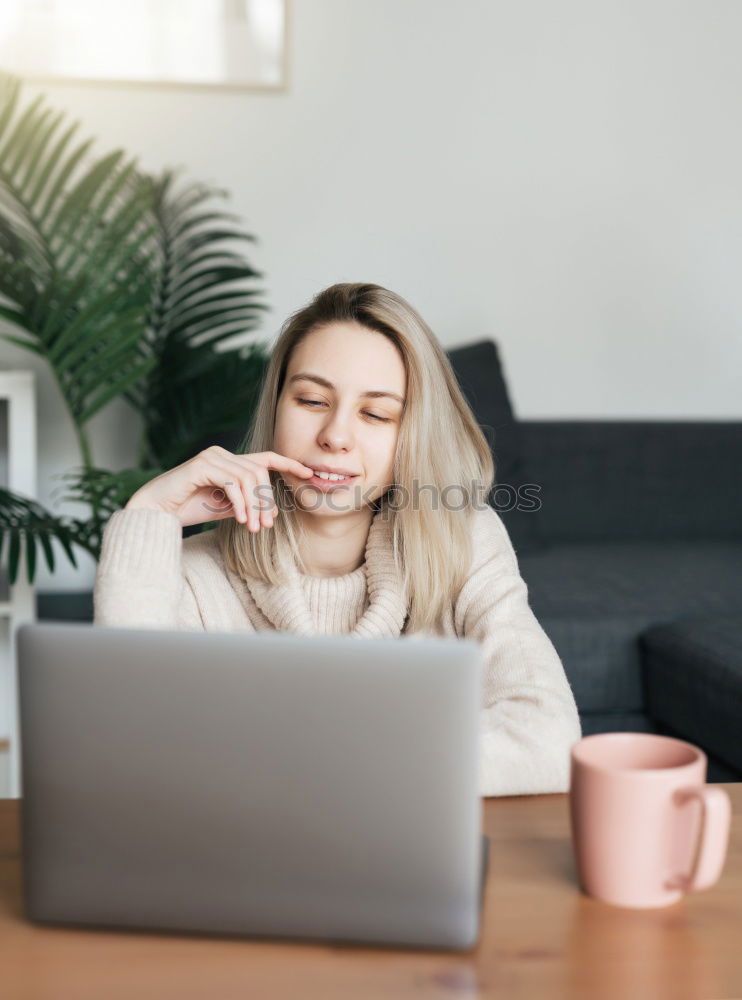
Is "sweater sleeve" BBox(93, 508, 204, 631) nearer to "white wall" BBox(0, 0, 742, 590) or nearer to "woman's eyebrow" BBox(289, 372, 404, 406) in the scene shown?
"woman's eyebrow" BBox(289, 372, 404, 406)

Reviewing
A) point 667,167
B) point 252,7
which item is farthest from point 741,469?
point 252,7

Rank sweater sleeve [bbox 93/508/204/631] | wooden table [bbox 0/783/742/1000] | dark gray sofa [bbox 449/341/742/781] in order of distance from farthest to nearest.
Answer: dark gray sofa [bbox 449/341/742/781]
sweater sleeve [bbox 93/508/204/631]
wooden table [bbox 0/783/742/1000]

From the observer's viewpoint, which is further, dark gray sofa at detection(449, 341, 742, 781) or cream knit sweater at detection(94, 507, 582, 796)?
dark gray sofa at detection(449, 341, 742, 781)

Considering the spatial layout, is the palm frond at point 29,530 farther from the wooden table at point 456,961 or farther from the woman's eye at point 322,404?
the wooden table at point 456,961

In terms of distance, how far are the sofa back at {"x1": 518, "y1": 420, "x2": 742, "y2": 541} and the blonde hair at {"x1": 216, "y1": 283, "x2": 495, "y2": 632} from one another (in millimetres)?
1429

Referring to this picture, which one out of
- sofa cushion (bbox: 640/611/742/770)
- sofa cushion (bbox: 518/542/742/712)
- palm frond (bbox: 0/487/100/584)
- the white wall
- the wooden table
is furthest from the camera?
the white wall

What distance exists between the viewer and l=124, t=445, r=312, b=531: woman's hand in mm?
1201

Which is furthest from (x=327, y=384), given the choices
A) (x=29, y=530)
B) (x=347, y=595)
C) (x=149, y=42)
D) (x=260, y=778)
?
(x=149, y=42)

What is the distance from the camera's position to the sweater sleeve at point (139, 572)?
43.9 inches

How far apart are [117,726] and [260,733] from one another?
8 centimetres

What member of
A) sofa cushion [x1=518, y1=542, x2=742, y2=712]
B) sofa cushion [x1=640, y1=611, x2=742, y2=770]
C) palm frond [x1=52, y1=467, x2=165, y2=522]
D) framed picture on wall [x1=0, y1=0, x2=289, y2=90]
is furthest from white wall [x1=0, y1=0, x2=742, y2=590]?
sofa cushion [x1=640, y1=611, x2=742, y2=770]

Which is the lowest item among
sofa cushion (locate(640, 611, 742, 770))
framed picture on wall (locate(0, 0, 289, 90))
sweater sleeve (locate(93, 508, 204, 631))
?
sofa cushion (locate(640, 611, 742, 770))

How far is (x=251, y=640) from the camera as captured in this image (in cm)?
61

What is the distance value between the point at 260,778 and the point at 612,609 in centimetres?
157
